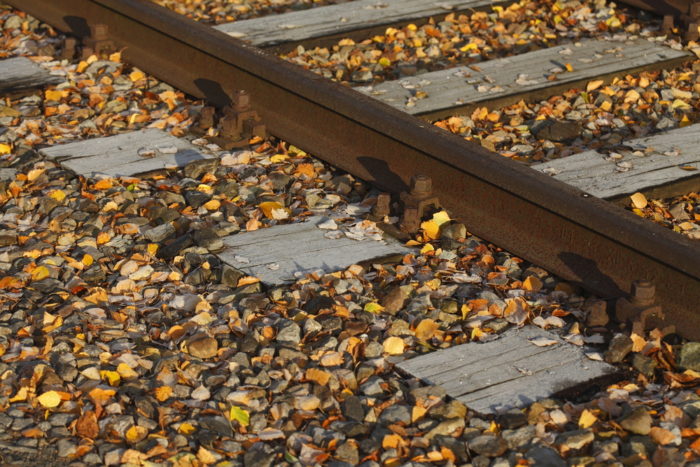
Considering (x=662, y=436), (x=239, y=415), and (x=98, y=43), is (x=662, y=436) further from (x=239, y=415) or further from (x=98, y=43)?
(x=98, y=43)

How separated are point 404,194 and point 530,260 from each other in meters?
0.73

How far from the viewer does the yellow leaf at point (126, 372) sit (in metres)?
4.59

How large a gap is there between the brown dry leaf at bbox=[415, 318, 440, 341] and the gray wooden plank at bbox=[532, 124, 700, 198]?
1495 millimetres

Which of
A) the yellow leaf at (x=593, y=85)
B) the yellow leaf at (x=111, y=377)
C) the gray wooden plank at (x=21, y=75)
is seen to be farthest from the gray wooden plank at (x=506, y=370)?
the gray wooden plank at (x=21, y=75)

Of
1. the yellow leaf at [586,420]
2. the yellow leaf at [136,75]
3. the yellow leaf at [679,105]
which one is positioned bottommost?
the yellow leaf at [586,420]

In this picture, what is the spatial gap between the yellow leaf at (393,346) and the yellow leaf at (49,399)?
1.25m

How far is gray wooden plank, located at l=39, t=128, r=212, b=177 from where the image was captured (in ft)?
21.3

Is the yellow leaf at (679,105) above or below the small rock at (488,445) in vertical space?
above

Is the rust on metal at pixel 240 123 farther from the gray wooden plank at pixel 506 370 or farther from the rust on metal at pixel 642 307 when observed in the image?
the rust on metal at pixel 642 307

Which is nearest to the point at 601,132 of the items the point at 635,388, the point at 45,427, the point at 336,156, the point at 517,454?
the point at 336,156

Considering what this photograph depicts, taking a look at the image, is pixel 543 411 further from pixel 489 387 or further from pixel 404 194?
pixel 404 194

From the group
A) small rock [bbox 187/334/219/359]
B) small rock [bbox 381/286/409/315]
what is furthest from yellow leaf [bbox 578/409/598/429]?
small rock [bbox 187/334/219/359]

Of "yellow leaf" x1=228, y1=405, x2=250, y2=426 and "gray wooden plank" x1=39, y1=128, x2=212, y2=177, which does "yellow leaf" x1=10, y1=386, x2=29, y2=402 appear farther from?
"gray wooden plank" x1=39, y1=128, x2=212, y2=177

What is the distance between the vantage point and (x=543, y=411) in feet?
14.4
